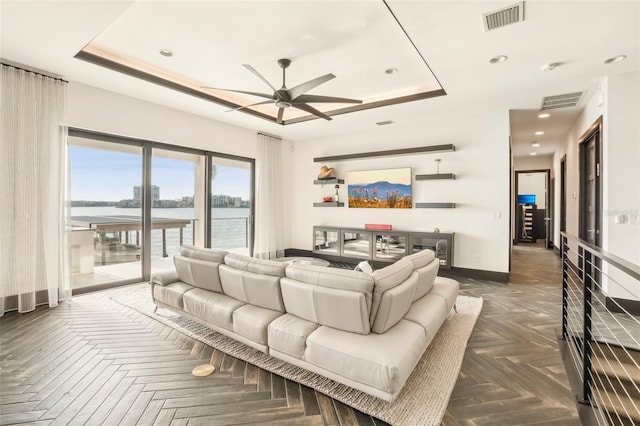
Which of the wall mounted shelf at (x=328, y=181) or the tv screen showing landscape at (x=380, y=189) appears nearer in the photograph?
the tv screen showing landscape at (x=380, y=189)

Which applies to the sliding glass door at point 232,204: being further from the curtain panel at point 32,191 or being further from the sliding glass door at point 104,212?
the curtain panel at point 32,191

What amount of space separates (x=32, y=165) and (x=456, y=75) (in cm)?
537

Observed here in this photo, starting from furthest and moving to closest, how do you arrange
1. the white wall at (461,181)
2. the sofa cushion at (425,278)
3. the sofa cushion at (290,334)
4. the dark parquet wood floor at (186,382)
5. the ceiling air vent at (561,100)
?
the white wall at (461,181) → the ceiling air vent at (561,100) → the sofa cushion at (425,278) → the sofa cushion at (290,334) → the dark parquet wood floor at (186,382)

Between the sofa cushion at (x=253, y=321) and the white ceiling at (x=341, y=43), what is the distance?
106 inches

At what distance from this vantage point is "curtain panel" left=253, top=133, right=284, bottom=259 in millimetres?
6586

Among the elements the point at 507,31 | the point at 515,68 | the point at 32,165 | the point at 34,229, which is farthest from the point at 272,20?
the point at 34,229

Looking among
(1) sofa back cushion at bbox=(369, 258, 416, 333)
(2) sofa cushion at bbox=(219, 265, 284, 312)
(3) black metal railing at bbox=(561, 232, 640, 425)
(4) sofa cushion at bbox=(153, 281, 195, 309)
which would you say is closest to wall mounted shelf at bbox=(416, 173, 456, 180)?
(3) black metal railing at bbox=(561, 232, 640, 425)

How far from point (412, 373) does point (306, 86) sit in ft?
9.29

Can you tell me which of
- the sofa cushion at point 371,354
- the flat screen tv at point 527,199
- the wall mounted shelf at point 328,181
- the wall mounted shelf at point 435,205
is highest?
the wall mounted shelf at point 328,181

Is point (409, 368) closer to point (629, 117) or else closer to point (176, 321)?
point (176, 321)

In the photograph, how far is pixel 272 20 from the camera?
2.85m

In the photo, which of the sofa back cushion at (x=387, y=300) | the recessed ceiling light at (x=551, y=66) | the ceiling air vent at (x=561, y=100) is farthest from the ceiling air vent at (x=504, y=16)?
the ceiling air vent at (x=561, y=100)

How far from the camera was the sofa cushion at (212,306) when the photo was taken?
2643mm

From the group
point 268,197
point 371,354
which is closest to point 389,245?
point 268,197
